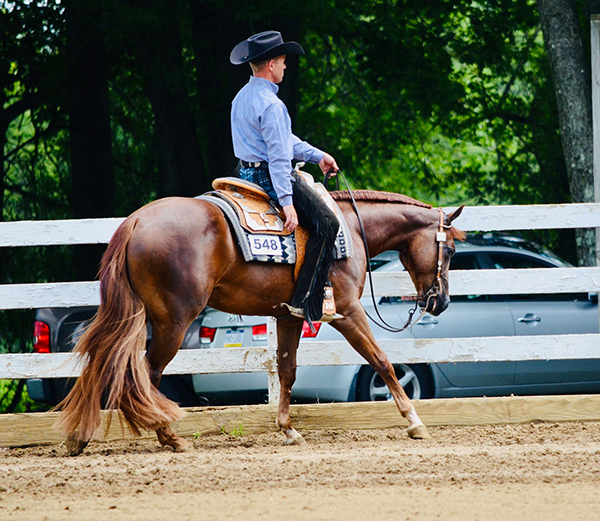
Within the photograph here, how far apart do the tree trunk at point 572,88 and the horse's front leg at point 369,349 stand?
10.5 feet

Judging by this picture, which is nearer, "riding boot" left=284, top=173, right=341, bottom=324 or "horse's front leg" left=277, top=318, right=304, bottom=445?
"riding boot" left=284, top=173, right=341, bottom=324

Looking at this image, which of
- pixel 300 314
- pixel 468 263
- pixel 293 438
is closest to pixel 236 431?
pixel 293 438

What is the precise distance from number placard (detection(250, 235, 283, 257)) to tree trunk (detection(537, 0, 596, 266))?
3921mm

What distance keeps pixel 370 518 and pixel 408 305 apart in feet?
14.1

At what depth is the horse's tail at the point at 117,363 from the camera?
5516 millimetres

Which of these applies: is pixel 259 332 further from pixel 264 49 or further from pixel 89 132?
pixel 89 132

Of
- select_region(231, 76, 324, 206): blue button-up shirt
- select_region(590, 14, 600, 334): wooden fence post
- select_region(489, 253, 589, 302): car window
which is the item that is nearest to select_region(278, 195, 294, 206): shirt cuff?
select_region(231, 76, 324, 206): blue button-up shirt

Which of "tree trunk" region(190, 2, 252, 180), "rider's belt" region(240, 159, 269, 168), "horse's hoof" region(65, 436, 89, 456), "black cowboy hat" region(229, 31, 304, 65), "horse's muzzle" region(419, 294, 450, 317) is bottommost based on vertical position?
"horse's hoof" region(65, 436, 89, 456)

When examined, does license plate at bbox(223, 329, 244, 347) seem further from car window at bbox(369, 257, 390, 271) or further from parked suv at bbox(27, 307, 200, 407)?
car window at bbox(369, 257, 390, 271)

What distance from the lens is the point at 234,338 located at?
7.92 metres

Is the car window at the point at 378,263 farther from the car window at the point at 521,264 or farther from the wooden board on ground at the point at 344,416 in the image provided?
the wooden board on ground at the point at 344,416

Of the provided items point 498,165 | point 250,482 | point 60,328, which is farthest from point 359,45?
point 250,482

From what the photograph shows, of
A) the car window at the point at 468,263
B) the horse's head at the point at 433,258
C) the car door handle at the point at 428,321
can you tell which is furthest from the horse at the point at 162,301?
the car window at the point at 468,263

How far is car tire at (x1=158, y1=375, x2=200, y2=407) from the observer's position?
864cm
